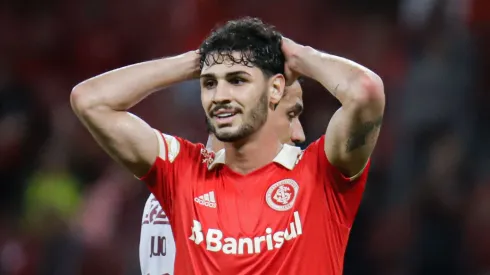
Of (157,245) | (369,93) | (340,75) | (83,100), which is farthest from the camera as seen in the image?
(157,245)

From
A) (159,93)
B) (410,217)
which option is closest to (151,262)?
(410,217)

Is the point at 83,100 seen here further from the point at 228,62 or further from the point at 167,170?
the point at 228,62

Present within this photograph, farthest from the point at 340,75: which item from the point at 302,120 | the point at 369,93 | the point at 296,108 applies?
the point at 302,120

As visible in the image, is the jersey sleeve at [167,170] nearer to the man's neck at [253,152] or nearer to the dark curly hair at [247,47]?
the man's neck at [253,152]

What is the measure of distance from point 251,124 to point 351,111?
1.35 ft

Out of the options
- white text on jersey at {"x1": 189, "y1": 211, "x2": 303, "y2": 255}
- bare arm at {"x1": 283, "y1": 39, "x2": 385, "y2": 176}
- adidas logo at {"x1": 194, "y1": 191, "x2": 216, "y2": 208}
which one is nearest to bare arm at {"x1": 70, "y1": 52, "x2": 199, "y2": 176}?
adidas logo at {"x1": 194, "y1": 191, "x2": 216, "y2": 208}

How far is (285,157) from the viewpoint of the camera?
12.1 feet

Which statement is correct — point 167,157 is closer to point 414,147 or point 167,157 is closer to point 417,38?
point 414,147

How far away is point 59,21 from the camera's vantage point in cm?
790

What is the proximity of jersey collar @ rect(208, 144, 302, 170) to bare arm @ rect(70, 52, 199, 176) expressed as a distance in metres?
0.26

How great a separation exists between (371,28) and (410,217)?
1.60 meters

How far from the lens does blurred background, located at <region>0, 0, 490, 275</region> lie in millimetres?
6152

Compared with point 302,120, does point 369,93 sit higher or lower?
lower

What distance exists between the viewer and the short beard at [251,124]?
3521 millimetres
